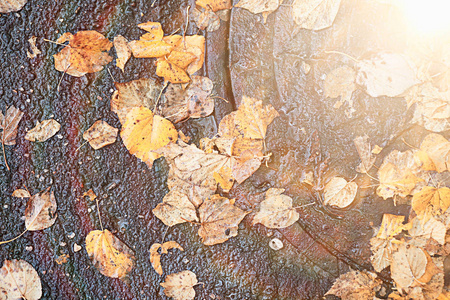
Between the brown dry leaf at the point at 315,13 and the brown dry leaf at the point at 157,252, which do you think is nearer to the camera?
the brown dry leaf at the point at 315,13

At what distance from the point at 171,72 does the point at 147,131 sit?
0.92 feet

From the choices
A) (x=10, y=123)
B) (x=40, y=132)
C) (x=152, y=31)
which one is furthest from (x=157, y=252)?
(x=152, y=31)

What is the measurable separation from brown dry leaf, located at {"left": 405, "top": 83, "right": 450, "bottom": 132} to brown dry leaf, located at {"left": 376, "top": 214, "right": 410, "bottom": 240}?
0.41m

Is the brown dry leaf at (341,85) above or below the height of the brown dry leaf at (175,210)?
above

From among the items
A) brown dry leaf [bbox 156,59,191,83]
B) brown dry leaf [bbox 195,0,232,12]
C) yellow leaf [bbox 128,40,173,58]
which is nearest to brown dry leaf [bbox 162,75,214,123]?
brown dry leaf [bbox 156,59,191,83]

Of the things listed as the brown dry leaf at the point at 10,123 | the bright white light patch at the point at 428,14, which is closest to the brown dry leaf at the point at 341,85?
the bright white light patch at the point at 428,14

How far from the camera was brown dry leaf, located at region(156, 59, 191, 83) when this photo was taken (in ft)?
4.01

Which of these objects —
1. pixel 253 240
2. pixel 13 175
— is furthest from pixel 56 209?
pixel 253 240

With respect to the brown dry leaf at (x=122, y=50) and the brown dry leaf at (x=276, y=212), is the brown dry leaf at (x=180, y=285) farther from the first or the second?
the brown dry leaf at (x=122, y=50)

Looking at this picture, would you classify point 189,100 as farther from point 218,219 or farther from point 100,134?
point 218,219

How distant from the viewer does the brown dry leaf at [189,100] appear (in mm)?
1235

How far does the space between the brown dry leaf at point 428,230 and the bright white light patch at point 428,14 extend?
2.62ft

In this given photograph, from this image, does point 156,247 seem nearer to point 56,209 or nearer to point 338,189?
point 56,209

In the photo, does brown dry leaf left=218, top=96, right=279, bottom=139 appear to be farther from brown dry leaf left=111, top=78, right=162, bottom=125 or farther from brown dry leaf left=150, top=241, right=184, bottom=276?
brown dry leaf left=150, top=241, right=184, bottom=276
